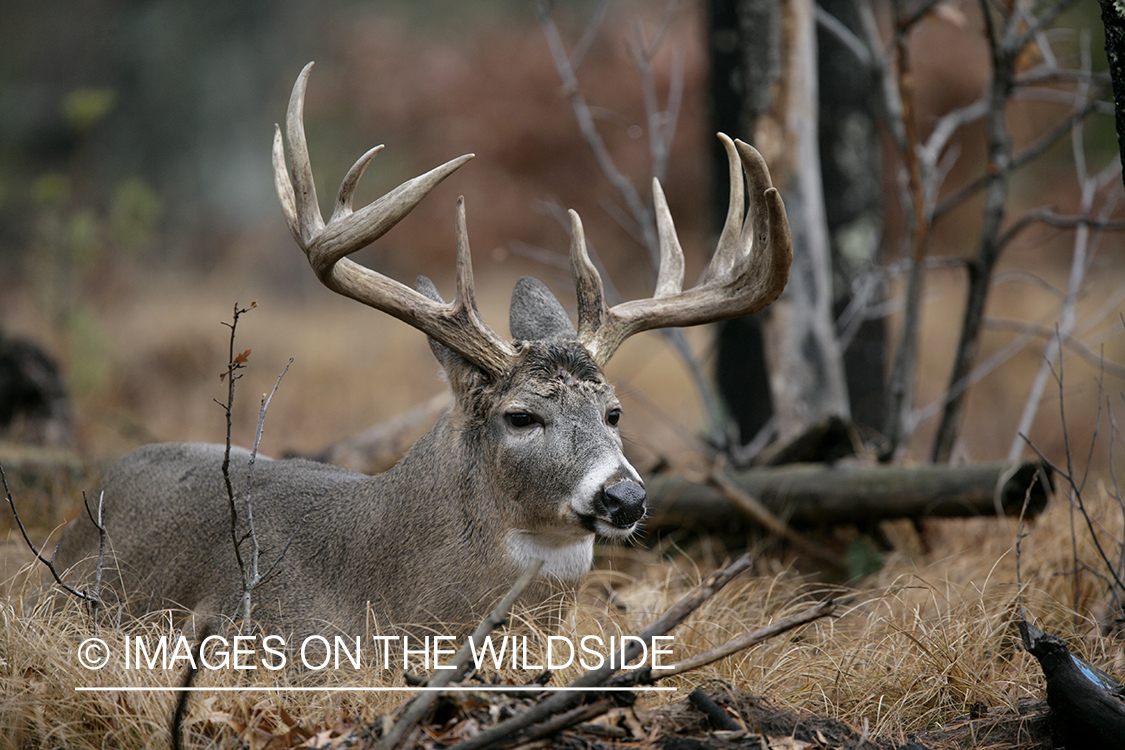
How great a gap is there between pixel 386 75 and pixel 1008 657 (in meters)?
20.3

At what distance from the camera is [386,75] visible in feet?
73.2

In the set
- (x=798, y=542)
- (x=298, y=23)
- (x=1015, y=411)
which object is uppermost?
(x=298, y=23)

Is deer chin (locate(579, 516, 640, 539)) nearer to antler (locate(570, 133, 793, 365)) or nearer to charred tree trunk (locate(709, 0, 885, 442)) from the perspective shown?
antler (locate(570, 133, 793, 365))

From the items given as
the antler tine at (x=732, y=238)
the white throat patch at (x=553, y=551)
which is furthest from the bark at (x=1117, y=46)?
the white throat patch at (x=553, y=551)

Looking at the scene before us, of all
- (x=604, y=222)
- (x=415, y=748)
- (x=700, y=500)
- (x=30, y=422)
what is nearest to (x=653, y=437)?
(x=700, y=500)

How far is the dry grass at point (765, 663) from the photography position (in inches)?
119

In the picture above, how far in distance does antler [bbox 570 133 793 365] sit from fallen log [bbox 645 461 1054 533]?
1688mm

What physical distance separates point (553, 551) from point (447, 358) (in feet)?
2.70

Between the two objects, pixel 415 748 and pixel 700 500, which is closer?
pixel 415 748

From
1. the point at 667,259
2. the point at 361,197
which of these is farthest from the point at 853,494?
the point at 361,197

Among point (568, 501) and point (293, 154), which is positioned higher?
point (293, 154)

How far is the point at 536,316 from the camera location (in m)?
4.28

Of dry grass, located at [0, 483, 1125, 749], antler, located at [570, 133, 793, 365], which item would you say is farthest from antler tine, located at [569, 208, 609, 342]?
dry grass, located at [0, 483, 1125, 749]

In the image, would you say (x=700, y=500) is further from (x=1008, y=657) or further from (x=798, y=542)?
(x=1008, y=657)
